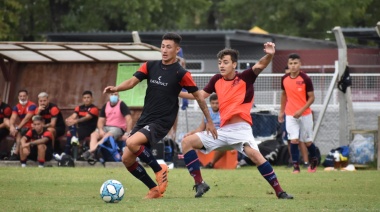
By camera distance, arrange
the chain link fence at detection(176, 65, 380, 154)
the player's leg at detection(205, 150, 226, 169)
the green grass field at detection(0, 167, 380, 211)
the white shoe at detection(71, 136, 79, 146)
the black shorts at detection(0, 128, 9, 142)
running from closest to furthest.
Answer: the green grass field at detection(0, 167, 380, 211), the player's leg at detection(205, 150, 226, 169), the white shoe at detection(71, 136, 79, 146), the black shorts at detection(0, 128, 9, 142), the chain link fence at detection(176, 65, 380, 154)

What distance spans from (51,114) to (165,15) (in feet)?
74.8

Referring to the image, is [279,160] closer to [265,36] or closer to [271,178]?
[271,178]

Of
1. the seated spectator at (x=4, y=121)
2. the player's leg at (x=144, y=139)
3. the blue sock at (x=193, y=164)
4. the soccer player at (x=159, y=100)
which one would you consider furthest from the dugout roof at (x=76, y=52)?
Result: the player's leg at (x=144, y=139)

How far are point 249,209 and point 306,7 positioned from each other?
115ft

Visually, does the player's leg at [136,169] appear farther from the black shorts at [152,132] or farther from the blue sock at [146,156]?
the black shorts at [152,132]

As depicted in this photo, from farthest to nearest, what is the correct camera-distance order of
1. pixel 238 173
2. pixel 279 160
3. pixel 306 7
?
pixel 306 7 → pixel 279 160 → pixel 238 173

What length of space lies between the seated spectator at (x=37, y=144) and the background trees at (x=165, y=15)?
13.7 m

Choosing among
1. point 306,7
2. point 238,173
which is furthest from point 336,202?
point 306,7

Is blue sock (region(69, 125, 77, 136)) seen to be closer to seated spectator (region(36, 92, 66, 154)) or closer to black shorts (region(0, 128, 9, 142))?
seated spectator (region(36, 92, 66, 154))

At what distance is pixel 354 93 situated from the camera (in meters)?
24.2

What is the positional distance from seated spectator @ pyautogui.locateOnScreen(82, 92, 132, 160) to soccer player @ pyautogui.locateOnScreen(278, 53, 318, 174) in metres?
3.82

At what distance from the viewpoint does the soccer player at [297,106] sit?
17.9 meters

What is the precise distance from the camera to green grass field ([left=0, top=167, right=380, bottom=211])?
34.9 ft

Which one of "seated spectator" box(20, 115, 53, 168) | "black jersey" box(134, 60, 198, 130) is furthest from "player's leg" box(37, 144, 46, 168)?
"black jersey" box(134, 60, 198, 130)
